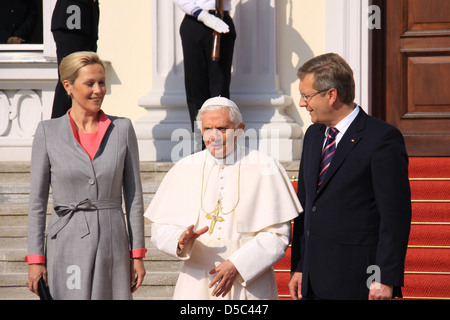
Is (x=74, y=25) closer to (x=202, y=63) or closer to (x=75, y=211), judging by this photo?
(x=202, y=63)

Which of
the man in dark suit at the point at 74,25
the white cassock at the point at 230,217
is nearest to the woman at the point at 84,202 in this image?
the white cassock at the point at 230,217

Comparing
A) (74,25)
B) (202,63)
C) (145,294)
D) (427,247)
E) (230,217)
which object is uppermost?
(74,25)

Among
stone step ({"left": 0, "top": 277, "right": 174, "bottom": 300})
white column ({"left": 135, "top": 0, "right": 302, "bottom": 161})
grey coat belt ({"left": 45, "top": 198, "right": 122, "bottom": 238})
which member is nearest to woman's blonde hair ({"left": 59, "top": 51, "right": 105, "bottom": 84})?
grey coat belt ({"left": 45, "top": 198, "right": 122, "bottom": 238})

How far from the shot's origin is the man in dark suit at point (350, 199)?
11.0ft

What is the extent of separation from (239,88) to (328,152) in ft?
11.6

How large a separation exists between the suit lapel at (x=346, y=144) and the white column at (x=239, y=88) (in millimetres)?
3295

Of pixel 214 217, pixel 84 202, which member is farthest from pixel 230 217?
pixel 84 202

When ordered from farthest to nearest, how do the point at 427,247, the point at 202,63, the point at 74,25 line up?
the point at 202,63 → the point at 74,25 → the point at 427,247

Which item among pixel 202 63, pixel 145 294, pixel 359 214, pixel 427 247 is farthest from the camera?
pixel 202 63

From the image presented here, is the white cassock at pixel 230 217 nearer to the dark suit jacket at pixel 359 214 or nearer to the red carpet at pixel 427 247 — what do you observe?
the dark suit jacket at pixel 359 214

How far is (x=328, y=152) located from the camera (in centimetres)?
361

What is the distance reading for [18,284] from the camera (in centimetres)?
550
